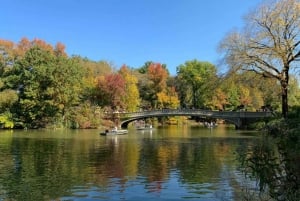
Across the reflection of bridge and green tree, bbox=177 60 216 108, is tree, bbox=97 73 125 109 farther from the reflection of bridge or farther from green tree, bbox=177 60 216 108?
green tree, bbox=177 60 216 108

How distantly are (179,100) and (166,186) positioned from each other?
250 ft

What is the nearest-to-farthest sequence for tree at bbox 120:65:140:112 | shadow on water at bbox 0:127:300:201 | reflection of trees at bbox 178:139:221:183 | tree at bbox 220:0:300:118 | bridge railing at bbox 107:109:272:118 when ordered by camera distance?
shadow on water at bbox 0:127:300:201 < reflection of trees at bbox 178:139:221:183 < tree at bbox 220:0:300:118 < bridge railing at bbox 107:109:272:118 < tree at bbox 120:65:140:112

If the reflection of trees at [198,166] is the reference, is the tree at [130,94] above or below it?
above

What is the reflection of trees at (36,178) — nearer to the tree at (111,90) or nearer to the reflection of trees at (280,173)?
the reflection of trees at (280,173)

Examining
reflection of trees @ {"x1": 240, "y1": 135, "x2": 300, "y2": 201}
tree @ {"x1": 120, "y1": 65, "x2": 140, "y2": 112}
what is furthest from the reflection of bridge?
reflection of trees @ {"x1": 240, "y1": 135, "x2": 300, "y2": 201}

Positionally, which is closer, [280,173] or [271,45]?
[280,173]

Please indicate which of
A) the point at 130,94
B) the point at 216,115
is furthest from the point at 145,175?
the point at 130,94

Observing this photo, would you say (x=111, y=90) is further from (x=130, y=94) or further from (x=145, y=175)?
(x=145, y=175)

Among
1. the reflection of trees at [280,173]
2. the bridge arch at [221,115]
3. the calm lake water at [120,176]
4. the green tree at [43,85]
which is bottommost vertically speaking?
the calm lake water at [120,176]

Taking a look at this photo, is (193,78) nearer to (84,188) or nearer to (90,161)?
(90,161)

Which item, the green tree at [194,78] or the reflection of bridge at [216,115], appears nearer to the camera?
the reflection of bridge at [216,115]

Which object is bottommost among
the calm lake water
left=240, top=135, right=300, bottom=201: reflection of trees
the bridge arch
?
the calm lake water

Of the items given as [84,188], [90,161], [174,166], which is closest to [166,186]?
[84,188]

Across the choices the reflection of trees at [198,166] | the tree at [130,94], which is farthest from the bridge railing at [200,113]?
the reflection of trees at [198,166]
